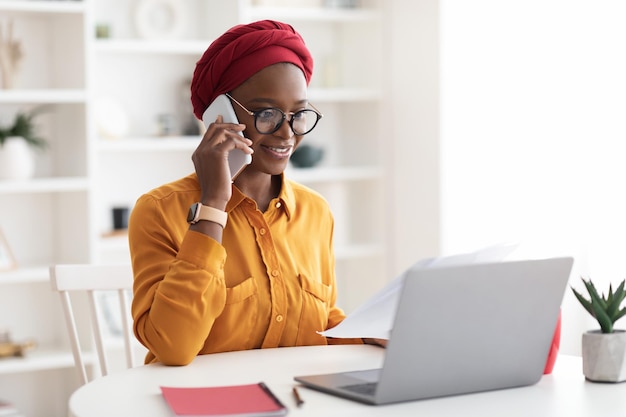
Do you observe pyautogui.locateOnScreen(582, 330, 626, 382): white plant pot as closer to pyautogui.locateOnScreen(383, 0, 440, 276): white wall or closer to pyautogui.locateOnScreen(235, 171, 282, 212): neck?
pyautogui.locateOnScreen(235, 171, 282, 212): neck

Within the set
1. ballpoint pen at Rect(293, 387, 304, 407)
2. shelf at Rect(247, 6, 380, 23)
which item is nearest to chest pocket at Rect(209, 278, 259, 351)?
ballpoint pen at Rect(293, 387, 304, 407)

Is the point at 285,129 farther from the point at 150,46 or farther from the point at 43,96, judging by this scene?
the point at 150,46

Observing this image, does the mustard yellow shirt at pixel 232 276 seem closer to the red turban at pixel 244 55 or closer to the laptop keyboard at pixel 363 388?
the red turban at pixel 244 55

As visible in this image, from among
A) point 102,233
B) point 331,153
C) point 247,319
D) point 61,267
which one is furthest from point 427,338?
point 331,153

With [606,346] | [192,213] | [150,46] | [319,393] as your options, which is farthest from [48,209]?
[606,346]

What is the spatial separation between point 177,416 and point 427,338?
0.36 metres

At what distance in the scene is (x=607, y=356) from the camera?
5.05ft

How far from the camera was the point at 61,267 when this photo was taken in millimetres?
2182

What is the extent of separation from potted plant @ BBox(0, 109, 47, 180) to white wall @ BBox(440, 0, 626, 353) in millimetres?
1657

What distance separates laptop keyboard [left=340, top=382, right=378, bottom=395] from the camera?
1427 millimetres

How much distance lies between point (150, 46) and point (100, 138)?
0.42 metres

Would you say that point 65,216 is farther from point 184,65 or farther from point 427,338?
point 427,338

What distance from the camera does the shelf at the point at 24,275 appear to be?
11.9 ft

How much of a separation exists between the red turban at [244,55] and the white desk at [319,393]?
56 cm
